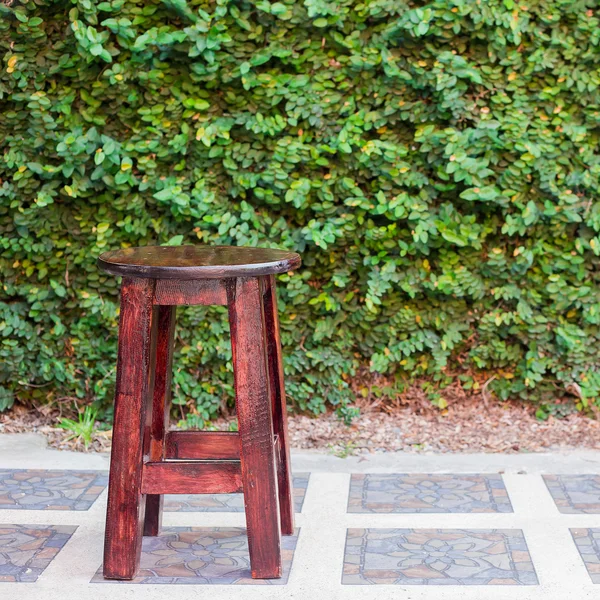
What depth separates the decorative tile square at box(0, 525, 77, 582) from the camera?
3281mm

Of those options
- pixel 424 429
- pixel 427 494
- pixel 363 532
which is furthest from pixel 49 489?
pixel 424 429

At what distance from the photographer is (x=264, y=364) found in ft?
10.2

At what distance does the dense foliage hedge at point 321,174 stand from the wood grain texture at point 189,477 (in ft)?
5.89

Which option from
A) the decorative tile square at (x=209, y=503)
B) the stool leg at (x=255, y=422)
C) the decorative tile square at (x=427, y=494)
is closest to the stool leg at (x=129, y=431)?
the stool leg at (x=255, y=422)

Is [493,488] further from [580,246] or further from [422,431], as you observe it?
[580,246]

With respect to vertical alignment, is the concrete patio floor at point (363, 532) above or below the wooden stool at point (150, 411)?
below

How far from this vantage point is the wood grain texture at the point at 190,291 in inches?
121

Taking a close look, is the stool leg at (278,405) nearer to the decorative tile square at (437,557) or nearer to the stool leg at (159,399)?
the decorative tile square at (437,557)

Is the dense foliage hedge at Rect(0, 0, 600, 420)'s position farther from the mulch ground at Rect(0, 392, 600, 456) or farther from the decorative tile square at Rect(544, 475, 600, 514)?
the decorative tile square at Rect(544, 475, 600, 514)

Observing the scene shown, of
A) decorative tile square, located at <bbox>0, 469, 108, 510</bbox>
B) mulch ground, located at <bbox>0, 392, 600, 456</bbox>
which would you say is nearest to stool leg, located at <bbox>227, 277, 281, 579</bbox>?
decorative tile square, located at <bbox>0, 469, 108, 510</bbox>

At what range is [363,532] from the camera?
12.0 ft

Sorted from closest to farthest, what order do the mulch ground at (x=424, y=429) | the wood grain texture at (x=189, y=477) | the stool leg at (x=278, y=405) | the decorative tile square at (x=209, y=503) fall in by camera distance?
the wood grain texture at (x=189, y=477), the stool leg at (x=278, y=405), the decorative tile square at (x=209, y=503), the mulch ground at (x=424, y=429)

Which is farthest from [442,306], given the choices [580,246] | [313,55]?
[313,55]

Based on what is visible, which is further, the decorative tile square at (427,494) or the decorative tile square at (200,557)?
the decorative tile square at (427,494)
